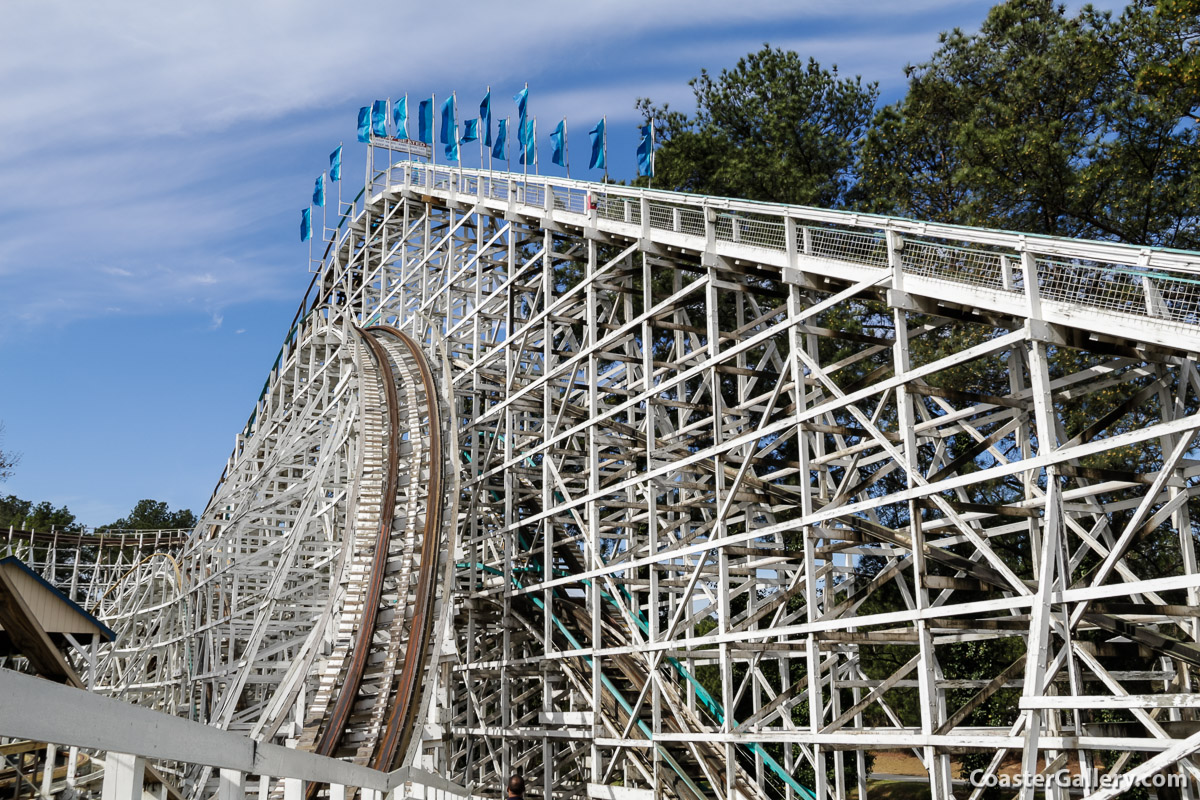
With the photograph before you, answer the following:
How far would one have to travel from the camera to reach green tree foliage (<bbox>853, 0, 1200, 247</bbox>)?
732 inches

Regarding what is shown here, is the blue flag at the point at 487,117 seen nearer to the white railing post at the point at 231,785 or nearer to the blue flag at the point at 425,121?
the blue flag at the point at 425,121

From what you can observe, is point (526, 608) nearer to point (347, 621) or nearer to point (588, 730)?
point (588, 730)

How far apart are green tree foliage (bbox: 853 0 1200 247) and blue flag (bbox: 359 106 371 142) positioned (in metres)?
12.3

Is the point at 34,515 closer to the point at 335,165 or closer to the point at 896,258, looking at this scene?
the point at 335,165

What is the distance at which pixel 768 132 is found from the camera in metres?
26.0

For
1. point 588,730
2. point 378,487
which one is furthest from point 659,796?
point 378,487

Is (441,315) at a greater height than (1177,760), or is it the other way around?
(441,315)

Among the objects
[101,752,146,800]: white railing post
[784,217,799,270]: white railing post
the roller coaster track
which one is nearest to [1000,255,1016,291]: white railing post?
the roller coaster track

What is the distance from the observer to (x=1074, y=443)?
935 cm

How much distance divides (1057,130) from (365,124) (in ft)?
52.8

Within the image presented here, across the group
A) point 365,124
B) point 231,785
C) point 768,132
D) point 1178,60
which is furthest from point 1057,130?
point 231,785

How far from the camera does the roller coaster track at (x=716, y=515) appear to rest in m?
9.27

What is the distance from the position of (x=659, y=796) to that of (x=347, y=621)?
4.34m

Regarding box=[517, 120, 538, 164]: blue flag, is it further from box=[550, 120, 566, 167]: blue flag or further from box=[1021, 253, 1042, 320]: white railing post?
box=[1021, 253, 1042, 320]: white railing post
